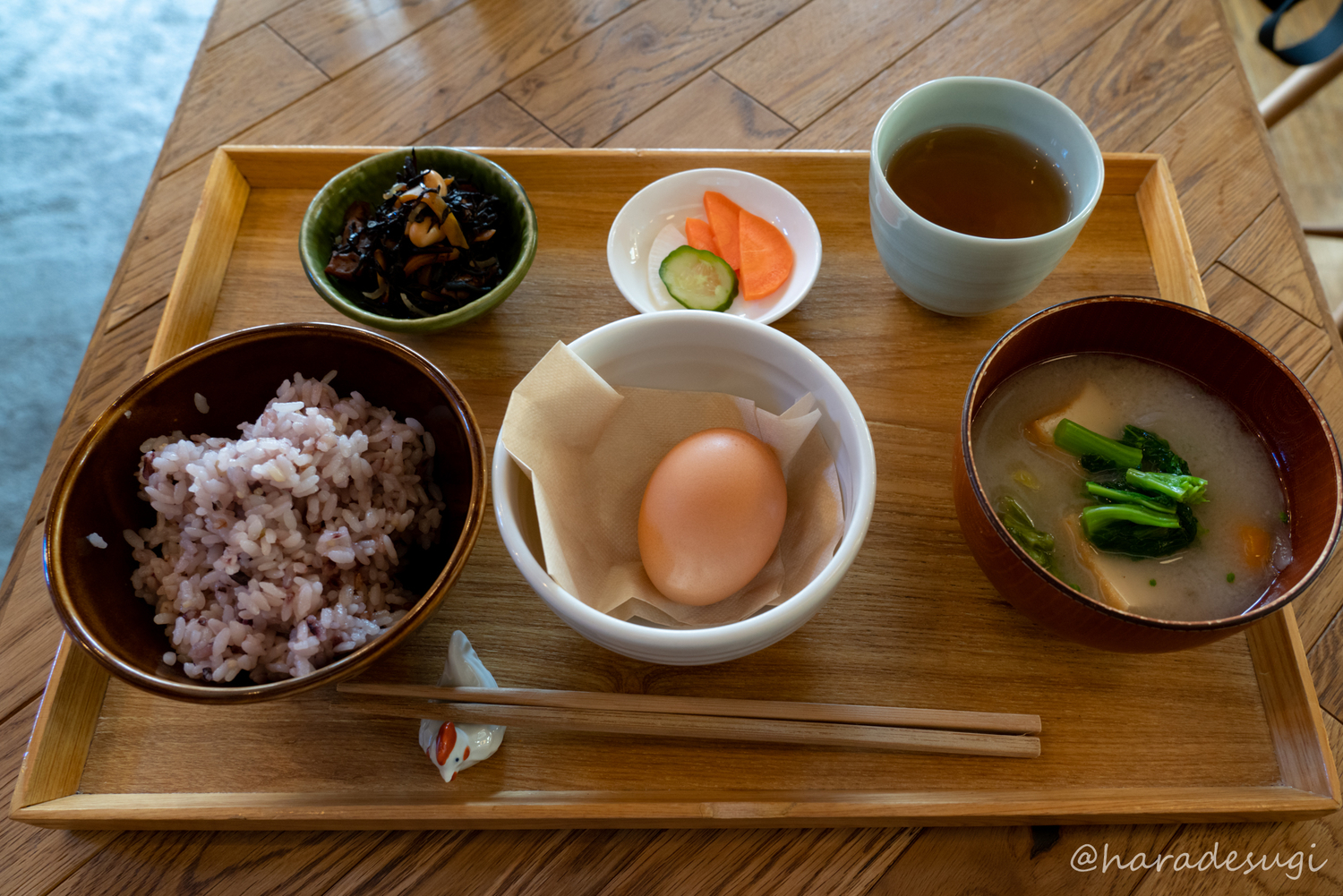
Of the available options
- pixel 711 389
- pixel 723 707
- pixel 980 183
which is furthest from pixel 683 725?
pixel 980 183

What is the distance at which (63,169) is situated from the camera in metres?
2.75

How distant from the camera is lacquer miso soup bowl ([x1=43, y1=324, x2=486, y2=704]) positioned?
764mm

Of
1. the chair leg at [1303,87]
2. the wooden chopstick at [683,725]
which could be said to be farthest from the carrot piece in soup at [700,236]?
the chair leg at [1303,87]

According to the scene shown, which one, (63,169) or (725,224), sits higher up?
(63,169)

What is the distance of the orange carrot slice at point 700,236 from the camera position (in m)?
1.20

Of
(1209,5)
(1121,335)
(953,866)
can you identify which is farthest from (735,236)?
(1209,5)

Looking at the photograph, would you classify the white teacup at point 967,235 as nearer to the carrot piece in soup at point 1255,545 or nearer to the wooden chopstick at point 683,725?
the carrot piece in soup at point 1255,545

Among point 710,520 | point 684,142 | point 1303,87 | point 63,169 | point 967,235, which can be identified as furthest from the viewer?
point 63,169

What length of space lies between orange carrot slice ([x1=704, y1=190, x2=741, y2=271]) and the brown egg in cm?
43

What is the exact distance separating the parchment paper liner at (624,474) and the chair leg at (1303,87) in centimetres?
130

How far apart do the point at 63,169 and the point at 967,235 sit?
3.00 metres

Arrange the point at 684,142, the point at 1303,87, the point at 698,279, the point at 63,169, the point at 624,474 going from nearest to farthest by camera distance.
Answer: the point at 624,474 → the point at 698,279 → the point at 684,142 → the point at 1303,87 → the point at 63,169

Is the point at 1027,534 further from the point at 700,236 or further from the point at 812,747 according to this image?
the point at 700,236

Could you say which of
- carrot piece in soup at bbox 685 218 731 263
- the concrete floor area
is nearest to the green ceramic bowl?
carrot piece in soup at bbox 685 218 731 263
